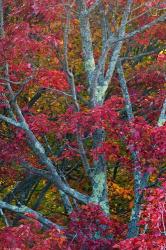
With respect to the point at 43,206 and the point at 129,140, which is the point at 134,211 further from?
the point at 43,206

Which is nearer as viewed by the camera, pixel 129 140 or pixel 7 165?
pixel 129 140

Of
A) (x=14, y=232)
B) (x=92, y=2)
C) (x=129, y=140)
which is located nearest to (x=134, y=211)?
(x=129, y=140)

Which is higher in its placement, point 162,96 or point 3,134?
point 162,96

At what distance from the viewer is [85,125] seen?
32.3 ft

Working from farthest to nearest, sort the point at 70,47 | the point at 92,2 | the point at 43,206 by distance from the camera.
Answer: the point at 43,206 → the point at 70,47 → the point at 92,2

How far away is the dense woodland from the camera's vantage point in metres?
9.26

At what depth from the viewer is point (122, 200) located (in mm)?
14070

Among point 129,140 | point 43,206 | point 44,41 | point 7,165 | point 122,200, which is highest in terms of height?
point 44,41

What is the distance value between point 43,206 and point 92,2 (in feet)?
25.0

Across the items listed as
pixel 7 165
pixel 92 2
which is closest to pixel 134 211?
pixel 7 165

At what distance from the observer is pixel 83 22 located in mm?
10695

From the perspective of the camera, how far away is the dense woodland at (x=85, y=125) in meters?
9.26

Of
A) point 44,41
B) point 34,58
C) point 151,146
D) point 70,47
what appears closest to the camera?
point 151,146

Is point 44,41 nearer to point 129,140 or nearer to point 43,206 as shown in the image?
point 129,140
